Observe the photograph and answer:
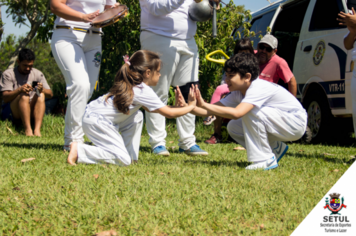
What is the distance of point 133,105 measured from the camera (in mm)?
3588

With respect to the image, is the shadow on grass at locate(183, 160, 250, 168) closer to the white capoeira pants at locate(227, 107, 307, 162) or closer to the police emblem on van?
the white capoeira pants at locate(227, 107, 307, 162)

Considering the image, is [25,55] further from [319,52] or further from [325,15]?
[325,15]

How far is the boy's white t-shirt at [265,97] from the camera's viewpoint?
3.42 m

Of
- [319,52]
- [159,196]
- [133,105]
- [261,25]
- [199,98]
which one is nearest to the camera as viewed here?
[159,196]

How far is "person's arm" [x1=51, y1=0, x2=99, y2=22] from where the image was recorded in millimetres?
3914

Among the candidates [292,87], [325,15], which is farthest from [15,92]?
[325,15]

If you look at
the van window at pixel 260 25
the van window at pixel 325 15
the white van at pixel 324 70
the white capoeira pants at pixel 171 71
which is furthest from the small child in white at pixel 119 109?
the van window at pixel 260 25

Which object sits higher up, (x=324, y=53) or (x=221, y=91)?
(x=324, y=53)

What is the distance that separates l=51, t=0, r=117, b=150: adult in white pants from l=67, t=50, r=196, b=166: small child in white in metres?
0.43

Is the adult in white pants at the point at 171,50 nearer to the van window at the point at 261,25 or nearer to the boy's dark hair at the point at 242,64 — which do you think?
the boy's dark hair at the point at 242,64

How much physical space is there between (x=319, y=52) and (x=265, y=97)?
2488 millimetres

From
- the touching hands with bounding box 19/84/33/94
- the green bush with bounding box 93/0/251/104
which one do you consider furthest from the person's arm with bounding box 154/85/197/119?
the green bush with bounding box 93/0/251/104

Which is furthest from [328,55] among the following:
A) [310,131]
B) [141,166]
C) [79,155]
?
[79,155]

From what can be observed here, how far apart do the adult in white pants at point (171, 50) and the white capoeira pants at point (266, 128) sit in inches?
36.9
